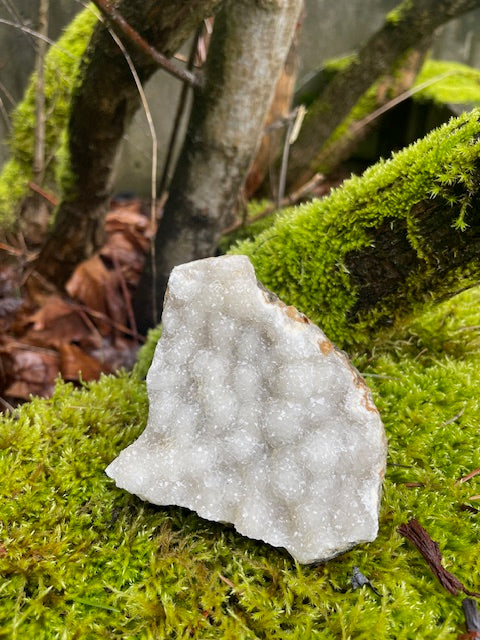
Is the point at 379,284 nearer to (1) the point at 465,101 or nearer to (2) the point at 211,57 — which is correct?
(2) the point at 211,57

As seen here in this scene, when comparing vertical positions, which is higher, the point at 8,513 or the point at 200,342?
the point at 200,342

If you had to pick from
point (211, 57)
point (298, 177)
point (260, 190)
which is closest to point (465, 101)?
point (298, 177)

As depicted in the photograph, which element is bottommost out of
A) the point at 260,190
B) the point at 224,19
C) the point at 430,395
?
the point at 260,190

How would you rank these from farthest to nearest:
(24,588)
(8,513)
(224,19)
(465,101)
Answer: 1. (465,101)
2. (224,19)
3. (8,513)
4. (24,588)

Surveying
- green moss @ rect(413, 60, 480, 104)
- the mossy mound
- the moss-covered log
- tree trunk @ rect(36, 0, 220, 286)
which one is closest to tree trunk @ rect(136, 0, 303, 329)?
tree trunk @ rect(36, 0, 220, 286)

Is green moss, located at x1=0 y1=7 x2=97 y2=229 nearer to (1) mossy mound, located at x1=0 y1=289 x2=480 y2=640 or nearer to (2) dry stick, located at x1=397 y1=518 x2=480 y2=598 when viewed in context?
(1) mossy mound, located at x1=0 y1=289 x2=480 y2=640

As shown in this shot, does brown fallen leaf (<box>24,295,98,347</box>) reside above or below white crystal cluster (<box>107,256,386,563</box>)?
below
